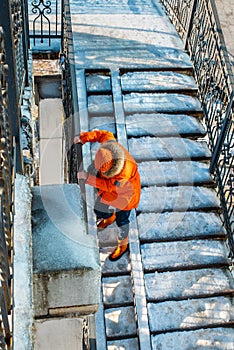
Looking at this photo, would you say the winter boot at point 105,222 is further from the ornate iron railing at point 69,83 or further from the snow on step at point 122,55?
the snow on step at point 122,55

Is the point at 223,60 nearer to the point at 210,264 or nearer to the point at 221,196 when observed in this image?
the point at 221,196

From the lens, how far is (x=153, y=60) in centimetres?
799

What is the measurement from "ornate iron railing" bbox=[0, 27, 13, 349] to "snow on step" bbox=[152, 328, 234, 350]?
3250 millimetres

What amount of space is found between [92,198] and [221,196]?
1882 millimetres

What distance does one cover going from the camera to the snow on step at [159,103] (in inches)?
285

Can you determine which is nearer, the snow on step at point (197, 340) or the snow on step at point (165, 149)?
the snow on step at point (197, 340)

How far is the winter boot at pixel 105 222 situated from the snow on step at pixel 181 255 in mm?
530

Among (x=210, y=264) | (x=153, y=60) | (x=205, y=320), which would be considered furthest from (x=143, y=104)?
(x=205, y=320)

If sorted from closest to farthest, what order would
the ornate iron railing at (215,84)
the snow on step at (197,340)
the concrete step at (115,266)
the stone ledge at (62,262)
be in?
the stone ledge at (62,262) → the snow on step at (197,340) → the concrete step at (115,266) → the ornate iron railing at (215,84)

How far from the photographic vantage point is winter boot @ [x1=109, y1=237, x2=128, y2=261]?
232 inches

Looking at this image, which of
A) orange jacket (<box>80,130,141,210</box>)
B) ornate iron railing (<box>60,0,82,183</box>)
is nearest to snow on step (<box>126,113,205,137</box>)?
ornate iron railing (<box>60,0,82,183</box>)

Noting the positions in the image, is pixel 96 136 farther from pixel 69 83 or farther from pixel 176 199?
pixel 69 83

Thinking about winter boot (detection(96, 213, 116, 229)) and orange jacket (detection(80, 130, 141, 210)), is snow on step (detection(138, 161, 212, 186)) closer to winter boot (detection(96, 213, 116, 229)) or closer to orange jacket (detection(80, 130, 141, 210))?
winter boot (detection(96, 213, 116, 229))

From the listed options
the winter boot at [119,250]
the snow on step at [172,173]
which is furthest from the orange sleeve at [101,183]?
the snow on step at [172,173]
